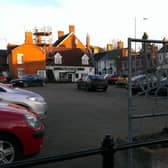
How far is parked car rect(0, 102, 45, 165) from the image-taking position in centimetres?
521

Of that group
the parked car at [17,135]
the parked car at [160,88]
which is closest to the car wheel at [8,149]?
the parked car at [17,135]

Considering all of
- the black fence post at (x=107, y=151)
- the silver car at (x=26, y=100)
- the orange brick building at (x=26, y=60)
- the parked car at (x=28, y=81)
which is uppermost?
the orange brick building at (x=26, y=60)

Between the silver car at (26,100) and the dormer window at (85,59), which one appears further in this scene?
the dormer window at (85,59)

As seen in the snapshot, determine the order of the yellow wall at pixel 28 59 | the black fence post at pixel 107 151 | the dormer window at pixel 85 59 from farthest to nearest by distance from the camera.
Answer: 1. the dormer window at pixel 85 59
2. the yellow wall at pixel 28 59
3. the black fence post at pixel 107 151

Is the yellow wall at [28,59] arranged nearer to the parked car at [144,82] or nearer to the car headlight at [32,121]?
the car headlight at [32,121]

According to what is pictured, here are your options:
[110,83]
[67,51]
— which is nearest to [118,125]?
[110,83]

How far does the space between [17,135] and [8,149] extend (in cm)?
26

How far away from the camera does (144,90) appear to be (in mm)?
5094

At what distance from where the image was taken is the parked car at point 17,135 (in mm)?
5215

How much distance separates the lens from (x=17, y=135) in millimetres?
5320

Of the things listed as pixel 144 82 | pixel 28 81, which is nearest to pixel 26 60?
pixel 28 81

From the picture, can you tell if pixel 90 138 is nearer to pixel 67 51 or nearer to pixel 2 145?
pixel 2 145

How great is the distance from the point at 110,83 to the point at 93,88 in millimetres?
16229

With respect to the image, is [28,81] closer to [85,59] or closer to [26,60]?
[26,60]
